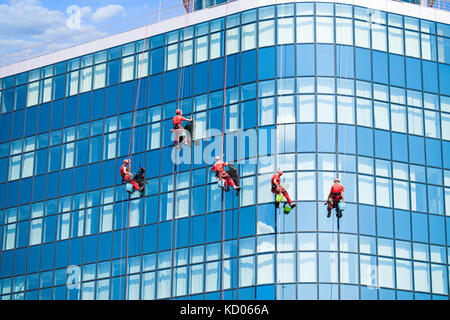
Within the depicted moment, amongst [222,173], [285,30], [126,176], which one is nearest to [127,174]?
[126,176]

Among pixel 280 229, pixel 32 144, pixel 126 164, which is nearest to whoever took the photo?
pixel 280 229

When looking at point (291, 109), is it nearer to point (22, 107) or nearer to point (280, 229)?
point (280, 229)

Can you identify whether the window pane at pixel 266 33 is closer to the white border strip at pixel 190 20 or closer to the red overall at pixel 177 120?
the white border strip at pixel 190 20

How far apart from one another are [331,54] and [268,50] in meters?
4.15

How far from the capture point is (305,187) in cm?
8806

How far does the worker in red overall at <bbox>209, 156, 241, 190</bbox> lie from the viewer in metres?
86.2

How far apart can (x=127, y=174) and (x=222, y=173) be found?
8.04 m

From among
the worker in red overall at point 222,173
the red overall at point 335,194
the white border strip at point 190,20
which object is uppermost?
the white border strip at point 190,20

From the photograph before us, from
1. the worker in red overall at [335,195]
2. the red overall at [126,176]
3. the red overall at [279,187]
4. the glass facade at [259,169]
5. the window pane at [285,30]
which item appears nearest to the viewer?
the worker in red overall at [335,195]

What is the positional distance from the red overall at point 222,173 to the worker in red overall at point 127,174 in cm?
686

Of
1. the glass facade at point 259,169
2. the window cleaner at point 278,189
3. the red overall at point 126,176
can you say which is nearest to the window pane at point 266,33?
the glass facade at point 259,169

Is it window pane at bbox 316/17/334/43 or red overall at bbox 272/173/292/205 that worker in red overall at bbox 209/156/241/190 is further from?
window pane at bbox 316/17/334/43

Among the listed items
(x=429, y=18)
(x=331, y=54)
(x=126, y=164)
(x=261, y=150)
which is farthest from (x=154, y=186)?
(x=429, y=18)

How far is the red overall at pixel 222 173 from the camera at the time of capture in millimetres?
86250
